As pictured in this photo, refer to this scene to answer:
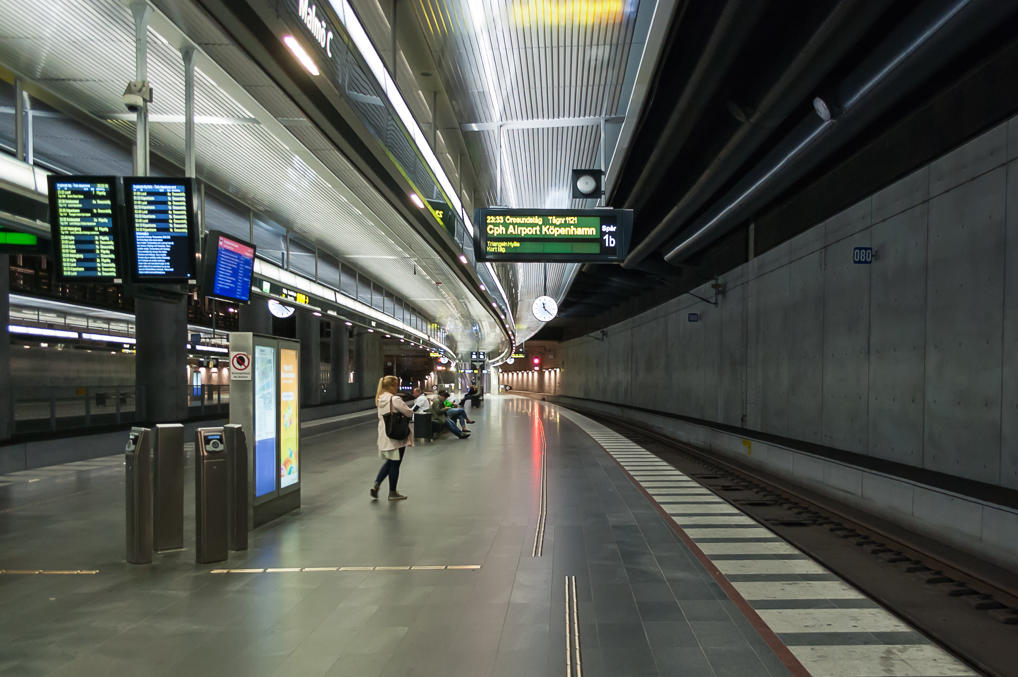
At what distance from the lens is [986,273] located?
6625 millimetres

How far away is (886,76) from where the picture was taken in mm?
6441

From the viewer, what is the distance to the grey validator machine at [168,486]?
5711mm

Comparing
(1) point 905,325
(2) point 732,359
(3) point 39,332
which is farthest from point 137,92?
(2) point 732,359

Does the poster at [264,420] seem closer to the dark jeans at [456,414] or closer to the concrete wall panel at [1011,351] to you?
the concrete wall panel at [1011,351]

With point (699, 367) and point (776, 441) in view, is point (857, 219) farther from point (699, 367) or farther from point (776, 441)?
point (699, 367)

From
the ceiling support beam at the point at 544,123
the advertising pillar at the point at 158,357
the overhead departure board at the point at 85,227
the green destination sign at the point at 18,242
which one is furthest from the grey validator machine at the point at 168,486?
the advertising pillar at the point at 158,357

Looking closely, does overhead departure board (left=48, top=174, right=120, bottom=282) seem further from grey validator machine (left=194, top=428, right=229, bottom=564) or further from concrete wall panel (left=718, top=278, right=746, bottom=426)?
concrete wall panel (left=718, top=278, right=746, bottom=426)

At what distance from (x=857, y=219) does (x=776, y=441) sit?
186 inches

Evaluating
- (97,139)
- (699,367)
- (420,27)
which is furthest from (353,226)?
(699,367)

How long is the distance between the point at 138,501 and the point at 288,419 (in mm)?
2207

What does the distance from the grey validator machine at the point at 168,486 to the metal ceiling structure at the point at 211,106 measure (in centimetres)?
332

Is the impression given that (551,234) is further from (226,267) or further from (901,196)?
(901,196)

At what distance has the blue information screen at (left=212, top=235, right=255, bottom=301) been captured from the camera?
741 centimetres

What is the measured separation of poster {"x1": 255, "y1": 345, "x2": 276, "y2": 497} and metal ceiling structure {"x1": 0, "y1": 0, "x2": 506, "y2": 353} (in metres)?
2.52
